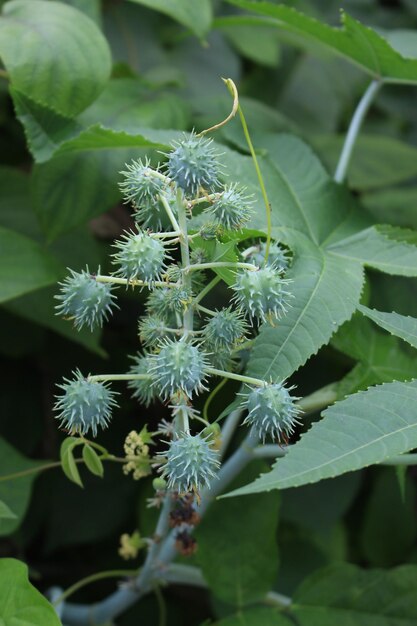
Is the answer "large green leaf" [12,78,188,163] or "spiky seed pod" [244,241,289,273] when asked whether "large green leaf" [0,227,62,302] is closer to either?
"large green leaf" [12,78,188,163]

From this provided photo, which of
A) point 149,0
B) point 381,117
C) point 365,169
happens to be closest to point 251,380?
point 149,0

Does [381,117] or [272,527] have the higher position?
[381,117]

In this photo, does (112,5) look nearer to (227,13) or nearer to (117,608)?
(227,13)

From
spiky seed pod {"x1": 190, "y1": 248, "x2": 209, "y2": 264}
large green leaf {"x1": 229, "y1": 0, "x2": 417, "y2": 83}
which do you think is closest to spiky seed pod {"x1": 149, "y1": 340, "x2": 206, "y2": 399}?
spiky seed pod {"x1": 190, "y1": 248, "x2": 209, "y2": 264}

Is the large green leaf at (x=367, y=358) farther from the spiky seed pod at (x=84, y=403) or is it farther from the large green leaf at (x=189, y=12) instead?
the large green leaf at (x=189, y=12)

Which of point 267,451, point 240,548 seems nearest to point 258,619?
point 240,548

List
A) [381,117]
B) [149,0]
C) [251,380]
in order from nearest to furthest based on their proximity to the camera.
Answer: [251,380] < [149,0] < [381,117]

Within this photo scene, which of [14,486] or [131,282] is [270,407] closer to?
[131,282]
